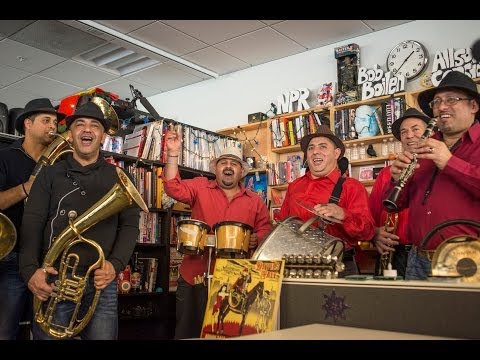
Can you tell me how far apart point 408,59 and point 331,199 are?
2891 mm

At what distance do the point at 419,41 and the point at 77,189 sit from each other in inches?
164

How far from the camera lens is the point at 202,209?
3852mm

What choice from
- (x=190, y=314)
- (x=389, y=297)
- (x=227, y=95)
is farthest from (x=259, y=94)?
(x=389, y=297)

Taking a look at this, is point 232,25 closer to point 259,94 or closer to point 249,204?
point 259,94

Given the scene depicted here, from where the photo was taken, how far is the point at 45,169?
279 cm

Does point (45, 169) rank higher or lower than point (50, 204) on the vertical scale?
higher

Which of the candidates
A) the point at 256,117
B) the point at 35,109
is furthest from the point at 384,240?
the point at 256,117

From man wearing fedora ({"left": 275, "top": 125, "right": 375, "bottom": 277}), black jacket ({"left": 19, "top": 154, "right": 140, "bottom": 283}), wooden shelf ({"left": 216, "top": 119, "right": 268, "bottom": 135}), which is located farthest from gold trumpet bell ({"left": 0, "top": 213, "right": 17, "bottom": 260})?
wooden shelf ({"left": 216, "top": 119, "right": 268, "bottom": 135})

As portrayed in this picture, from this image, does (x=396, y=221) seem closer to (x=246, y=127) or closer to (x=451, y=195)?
(x=451, y=195)

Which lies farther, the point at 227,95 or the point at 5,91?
the point at 5,91

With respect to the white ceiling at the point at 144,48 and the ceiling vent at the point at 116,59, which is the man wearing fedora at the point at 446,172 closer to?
the white ceiling at the point at 144,48

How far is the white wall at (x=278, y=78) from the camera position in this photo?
5.22m

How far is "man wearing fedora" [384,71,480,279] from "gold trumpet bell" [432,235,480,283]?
44cm

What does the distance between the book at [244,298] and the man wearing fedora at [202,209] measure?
1236 millimetres
